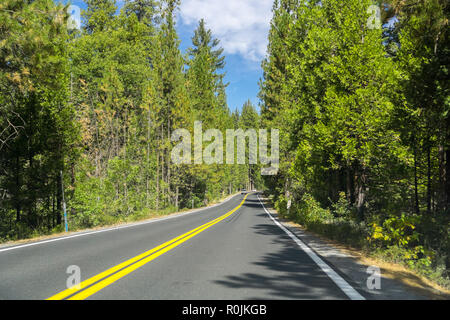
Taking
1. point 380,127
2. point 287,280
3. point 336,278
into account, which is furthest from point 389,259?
point 380,127

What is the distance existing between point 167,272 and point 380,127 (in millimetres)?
9688

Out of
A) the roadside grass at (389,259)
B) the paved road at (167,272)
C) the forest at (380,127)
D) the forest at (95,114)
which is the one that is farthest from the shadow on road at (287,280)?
the forest at (95,114)

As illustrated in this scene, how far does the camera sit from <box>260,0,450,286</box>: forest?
6.74 metres

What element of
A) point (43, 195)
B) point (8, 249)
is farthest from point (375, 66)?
point (43, 195)

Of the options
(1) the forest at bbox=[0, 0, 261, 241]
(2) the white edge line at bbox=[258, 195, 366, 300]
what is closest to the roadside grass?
(2) the white edge line at bbox=[258, 195, 366, 300]

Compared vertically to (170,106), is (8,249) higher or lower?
lower

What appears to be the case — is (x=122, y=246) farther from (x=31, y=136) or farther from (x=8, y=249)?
(x=31, y=136)

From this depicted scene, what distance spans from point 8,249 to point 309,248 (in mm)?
8083

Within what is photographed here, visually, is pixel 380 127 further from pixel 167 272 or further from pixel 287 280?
pixel 167 272

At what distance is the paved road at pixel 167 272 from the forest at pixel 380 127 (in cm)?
271

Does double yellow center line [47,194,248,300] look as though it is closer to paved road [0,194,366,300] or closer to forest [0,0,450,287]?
paved road [0,194,366,300]

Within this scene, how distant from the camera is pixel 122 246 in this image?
838cm

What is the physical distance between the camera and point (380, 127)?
11.2 meters

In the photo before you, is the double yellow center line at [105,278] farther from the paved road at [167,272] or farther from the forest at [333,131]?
the forest at [333,131]
